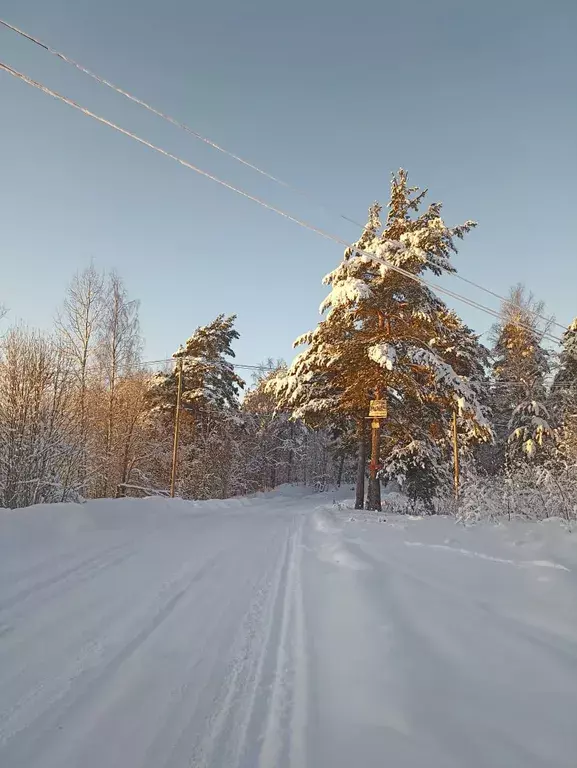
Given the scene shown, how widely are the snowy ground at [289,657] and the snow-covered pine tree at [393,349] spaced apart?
7887mm

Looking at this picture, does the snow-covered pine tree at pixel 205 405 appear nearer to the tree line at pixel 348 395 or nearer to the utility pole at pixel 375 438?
the tree line at pixel 348 395

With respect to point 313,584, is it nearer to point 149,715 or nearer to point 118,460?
point 149,715

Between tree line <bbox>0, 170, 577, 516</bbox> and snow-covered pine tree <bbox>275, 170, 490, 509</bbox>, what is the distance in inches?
2.1

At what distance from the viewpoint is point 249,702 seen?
8.42 feet

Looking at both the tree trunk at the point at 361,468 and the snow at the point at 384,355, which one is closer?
the snow at the point at 384,355

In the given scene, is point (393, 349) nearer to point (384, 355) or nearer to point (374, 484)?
point (384, 355)

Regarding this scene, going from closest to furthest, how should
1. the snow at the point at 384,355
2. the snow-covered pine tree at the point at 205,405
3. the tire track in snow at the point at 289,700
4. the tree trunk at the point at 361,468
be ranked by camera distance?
the tire track in snow at the point at 289,700, the snow at the point at 384,355, the tree trunk at the point at 361,468, the snow-covered pine tree at the point at 205,405

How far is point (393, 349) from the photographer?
12664 mm

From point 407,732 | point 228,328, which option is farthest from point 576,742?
point 228,328

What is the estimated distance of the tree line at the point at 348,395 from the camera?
9766 millimetres

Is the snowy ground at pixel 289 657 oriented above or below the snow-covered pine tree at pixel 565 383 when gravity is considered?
below

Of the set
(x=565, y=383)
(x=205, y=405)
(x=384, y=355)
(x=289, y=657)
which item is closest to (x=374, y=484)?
(x=384, y=355)

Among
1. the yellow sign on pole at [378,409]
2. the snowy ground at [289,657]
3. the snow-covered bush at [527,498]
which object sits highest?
the yellow sign on pole at [378,409]

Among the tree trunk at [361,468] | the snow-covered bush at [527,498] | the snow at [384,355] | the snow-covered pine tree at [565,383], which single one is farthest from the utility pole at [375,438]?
the snow-covered pine tree at [565,383]
